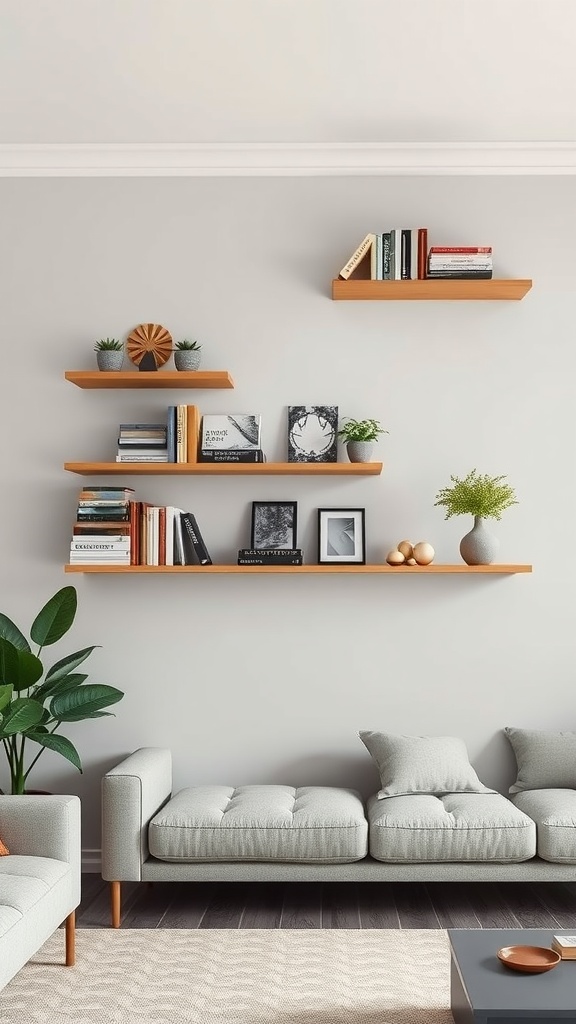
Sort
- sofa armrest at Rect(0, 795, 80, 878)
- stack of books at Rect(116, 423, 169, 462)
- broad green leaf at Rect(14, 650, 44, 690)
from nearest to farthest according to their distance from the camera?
1. sofa armrest at Rect(0, 795, 80, 878)
2. broad green leaf at Rect(14, 650, 44, 690)
3. stack of books at Rect(116, 423, 169, 462)

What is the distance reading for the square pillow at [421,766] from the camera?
3723 millimetres

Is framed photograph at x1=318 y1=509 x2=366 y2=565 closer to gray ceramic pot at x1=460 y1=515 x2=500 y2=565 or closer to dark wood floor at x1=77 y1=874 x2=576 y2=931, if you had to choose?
gray ceramic pot at x1=460 y1=515 x2=500 y2=565

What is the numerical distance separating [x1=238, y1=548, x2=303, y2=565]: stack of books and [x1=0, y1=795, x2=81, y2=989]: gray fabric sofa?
1.28m

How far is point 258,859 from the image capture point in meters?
3.46

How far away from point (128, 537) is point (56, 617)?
0.44 metres

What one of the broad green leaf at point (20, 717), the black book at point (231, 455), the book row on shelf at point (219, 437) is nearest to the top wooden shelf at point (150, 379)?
the book row on shelf at point (219, 437)

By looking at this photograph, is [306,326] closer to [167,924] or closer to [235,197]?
[235,197]

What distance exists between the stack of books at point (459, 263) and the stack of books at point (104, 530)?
164cm

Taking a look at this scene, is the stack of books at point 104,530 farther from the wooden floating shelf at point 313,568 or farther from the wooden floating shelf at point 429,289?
the wooden floating shelf at point 429,289

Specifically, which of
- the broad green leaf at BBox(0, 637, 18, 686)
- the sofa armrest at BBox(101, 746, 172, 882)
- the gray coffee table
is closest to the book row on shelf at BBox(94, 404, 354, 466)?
the broad green leaf at BBox(0, 637, 18, 686)

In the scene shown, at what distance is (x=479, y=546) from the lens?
399 cm

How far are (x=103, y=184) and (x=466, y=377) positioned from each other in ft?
6.08

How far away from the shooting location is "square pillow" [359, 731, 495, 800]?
3723mm

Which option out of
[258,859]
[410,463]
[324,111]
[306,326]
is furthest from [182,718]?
[324,111]
